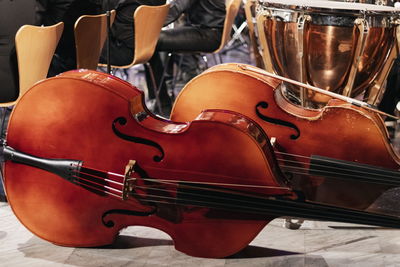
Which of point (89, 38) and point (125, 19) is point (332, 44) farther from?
point (125, 19)

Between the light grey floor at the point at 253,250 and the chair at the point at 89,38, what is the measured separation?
1308 mm

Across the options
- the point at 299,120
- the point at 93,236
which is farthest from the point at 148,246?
the point at 299,120

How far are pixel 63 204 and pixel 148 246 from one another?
1.08 feet

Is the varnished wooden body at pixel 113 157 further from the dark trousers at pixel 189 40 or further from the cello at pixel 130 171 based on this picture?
the dark trousers at pixel 189 40

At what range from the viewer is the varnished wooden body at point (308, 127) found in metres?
2.56

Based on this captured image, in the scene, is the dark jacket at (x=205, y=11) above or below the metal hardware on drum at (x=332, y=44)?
above

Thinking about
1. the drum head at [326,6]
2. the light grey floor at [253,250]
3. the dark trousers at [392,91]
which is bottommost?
the light grey floor at [253,250]

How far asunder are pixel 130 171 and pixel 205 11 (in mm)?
3038

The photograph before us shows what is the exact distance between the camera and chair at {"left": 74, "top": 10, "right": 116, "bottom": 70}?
11.8ft

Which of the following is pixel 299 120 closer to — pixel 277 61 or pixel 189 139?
pixel 189 139

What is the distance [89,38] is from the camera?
3.67m

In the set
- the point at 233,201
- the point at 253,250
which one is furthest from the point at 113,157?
the point at 253,250

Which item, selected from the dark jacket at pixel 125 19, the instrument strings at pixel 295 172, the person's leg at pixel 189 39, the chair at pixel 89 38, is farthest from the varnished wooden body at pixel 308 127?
the person's leg at pixel 189 39

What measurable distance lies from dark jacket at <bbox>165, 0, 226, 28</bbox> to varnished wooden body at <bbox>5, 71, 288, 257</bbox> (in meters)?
2.77
